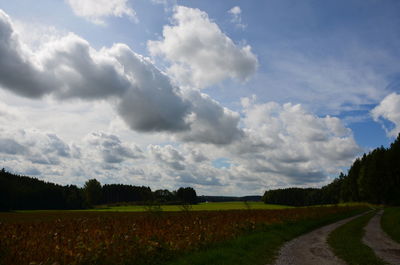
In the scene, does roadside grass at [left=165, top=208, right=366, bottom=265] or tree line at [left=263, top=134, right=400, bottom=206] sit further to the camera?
tree line at [left=263, top=134, right=400, bottom=206]

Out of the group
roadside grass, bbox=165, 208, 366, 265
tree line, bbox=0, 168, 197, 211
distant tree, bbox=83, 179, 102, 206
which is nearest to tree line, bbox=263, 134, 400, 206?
tree line, bbox=0, 168, 197, 211

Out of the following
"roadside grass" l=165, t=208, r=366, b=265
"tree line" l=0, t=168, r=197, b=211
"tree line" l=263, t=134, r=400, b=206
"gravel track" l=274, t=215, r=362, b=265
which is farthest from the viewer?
"tree line" l=0, t=168, r=197, b=211

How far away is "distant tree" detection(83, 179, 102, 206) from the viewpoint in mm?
123025

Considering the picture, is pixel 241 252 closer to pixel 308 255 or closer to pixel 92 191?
pixel 308 255

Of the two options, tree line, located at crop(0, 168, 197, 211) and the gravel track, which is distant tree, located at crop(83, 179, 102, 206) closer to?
tree line, located at crop(0, 168, 197, 211)

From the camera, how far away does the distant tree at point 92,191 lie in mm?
123025

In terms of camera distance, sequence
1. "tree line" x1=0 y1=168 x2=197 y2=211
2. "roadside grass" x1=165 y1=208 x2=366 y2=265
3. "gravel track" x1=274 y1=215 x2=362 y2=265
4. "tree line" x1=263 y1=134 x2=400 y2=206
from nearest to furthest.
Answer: "roadside grass" x1=165 y1=208 x2=366 y2=265, "gravel track" x1=274 y1=215 x2=362 y2=265, "tree line" x1=263 y1=134 x2=400 y2=206, "tree line" x1=0 y1=168 x2=197 y2=211

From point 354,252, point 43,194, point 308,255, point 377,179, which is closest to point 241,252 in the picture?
point 308,255

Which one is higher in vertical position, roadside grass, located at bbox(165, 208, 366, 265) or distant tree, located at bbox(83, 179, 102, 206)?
distant tree, located at bbox(83, 179, 102, 206)

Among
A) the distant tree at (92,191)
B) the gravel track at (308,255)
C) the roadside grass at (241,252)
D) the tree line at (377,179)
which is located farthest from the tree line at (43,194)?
the gravel track at (308,255)

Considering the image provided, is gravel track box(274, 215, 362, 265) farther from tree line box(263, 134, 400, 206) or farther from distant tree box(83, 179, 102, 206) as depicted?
distant tree box(83, 179, 102, 206)

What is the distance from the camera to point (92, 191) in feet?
410

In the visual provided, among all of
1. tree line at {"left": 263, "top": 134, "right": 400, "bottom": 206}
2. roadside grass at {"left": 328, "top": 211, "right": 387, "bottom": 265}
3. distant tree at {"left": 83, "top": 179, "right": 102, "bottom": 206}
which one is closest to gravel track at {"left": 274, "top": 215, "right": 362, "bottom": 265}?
roadside grass at {"left": 328, "top": 211, "right": 387, "bottom": 265}

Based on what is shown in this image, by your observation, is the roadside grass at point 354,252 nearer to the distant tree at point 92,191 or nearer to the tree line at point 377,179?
the tree line at point 377,179
